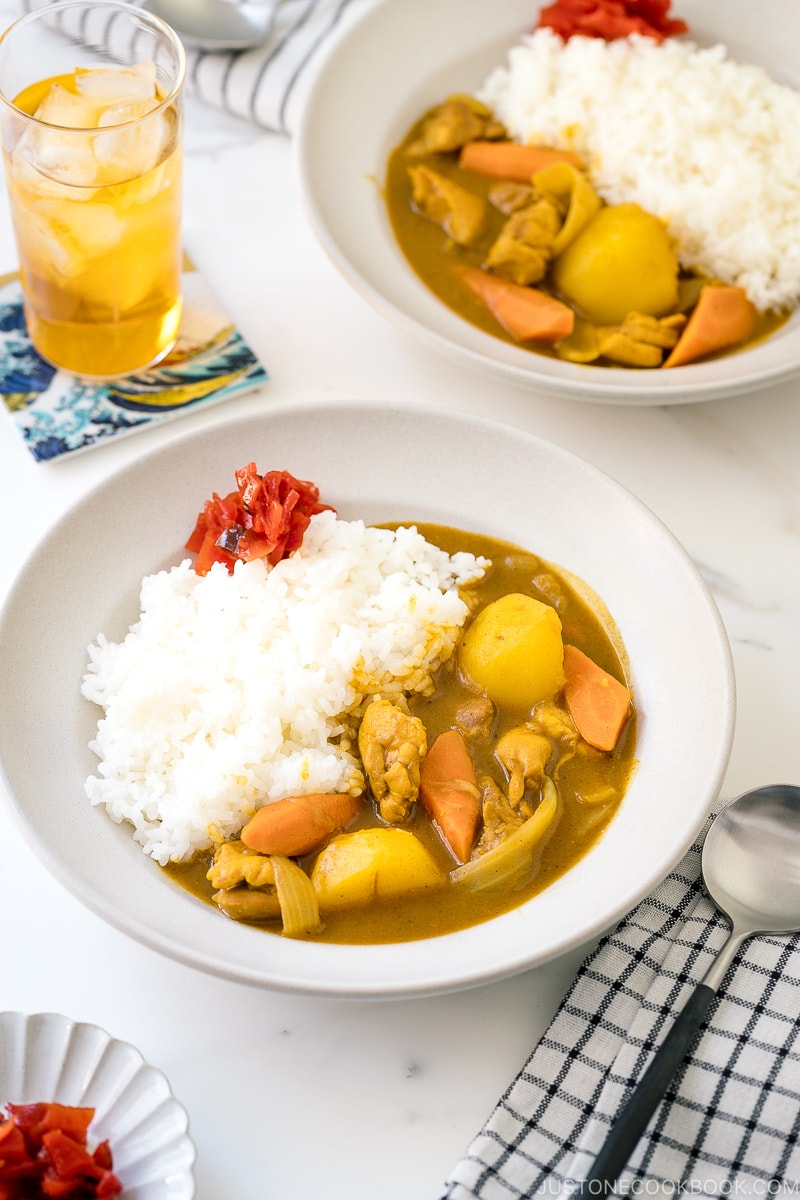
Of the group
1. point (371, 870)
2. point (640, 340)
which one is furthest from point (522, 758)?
point (640, 340)

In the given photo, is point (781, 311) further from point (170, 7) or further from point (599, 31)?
point (170, 7)

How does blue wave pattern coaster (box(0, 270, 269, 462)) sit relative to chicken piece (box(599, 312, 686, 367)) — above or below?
below

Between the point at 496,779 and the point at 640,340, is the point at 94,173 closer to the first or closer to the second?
the point at 640,340

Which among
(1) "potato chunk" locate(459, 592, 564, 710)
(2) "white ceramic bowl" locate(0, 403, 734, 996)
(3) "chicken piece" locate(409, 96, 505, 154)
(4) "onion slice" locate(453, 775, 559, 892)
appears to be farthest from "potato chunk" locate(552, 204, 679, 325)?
(4) "onion slice" locate(453, 775, 559, 892)

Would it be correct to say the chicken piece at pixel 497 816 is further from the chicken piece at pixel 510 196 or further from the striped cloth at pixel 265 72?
the striped cloth at pixel 265 72

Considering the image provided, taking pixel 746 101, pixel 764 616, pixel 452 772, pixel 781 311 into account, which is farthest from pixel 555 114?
pixel 452 772

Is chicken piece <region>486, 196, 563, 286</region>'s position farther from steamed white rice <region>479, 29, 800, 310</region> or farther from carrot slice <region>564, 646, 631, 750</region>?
carrot slice <region>564, 646, 631, 750</region>
